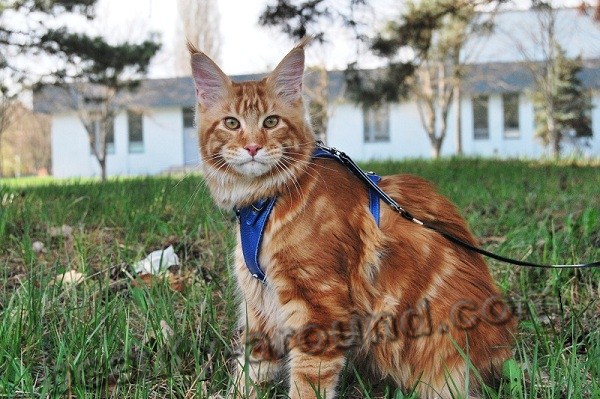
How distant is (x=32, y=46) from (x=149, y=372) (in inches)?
291

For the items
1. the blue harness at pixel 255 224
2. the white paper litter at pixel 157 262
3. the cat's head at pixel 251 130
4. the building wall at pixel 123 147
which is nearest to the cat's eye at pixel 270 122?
the cat's head at pixel 251 130

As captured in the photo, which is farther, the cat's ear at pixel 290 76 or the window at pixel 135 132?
the window at pixel 135 132

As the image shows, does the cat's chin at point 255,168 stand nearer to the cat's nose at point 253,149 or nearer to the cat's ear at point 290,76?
the cat's nose at point 253,149

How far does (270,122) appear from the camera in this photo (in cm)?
208

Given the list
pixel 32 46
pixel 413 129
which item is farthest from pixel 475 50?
pixel 32 46

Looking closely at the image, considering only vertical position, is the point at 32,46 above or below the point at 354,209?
above

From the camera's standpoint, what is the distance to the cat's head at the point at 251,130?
197cm

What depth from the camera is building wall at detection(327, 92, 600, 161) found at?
22.8 m

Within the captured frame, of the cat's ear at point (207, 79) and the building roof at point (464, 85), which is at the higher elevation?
the building roof at point (464, 85)

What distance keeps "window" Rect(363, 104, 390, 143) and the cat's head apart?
845 inches

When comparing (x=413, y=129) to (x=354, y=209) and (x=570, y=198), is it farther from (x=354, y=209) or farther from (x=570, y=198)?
(x=354, y=209)

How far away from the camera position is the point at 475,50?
68.5ft

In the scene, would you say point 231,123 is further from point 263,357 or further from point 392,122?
point 392,122

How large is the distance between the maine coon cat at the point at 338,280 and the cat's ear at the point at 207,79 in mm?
12
